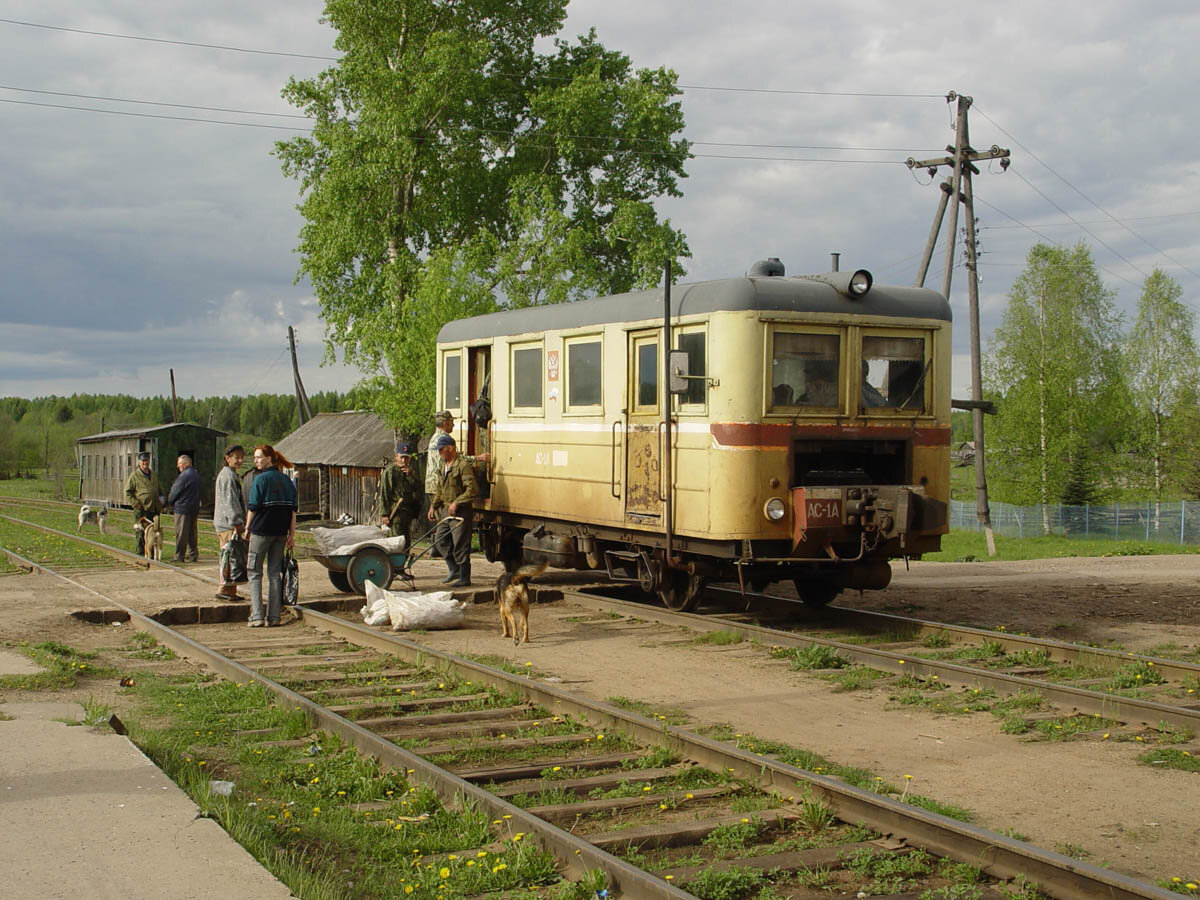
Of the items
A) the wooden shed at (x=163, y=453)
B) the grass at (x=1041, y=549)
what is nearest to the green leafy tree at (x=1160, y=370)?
the grass at (x=1041, y=549)

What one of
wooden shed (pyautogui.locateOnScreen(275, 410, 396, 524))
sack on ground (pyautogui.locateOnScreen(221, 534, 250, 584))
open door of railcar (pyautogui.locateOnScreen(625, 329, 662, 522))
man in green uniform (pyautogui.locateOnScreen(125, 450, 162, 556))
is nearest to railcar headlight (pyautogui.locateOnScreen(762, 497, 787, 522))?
open door of railcar (pyautogui.locateOnScreen(625, 329, 662, 522))

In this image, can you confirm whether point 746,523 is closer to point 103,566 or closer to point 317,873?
point 317,873

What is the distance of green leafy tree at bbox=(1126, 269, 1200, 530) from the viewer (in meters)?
48.7

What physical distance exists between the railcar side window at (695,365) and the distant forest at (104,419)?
272ft

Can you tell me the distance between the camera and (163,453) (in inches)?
1683

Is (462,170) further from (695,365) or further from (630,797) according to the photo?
(630,797)

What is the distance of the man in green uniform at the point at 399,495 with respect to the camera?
15281 millimetres

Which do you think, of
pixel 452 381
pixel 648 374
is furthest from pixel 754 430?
pixel 452 381

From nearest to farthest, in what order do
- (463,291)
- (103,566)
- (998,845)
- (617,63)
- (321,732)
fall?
(998,845) < (321,732) < (103,566) < (463,291) < (617,63)

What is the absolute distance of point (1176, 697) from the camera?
837 cm

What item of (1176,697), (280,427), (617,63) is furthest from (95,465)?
(280,427)

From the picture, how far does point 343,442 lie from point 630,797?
38.0 metres

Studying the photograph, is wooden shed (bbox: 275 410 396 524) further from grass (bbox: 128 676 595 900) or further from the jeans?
grass (bbox: 128 676 595 900)

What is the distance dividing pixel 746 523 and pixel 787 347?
5.59ft
